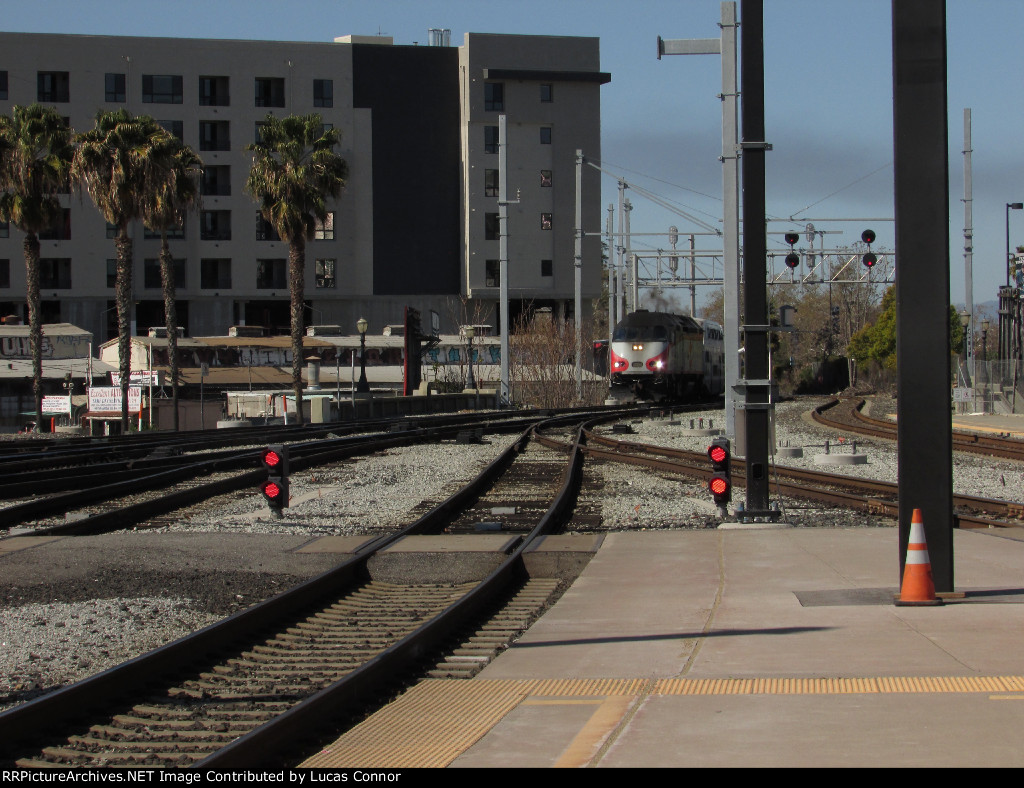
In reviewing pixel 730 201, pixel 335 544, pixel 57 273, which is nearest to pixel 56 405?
pixel 730 201

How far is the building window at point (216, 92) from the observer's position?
73500 mm

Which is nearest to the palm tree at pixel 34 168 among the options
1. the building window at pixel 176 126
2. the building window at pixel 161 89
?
the building window at pixel 176 126

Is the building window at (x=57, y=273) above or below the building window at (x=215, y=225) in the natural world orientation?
below

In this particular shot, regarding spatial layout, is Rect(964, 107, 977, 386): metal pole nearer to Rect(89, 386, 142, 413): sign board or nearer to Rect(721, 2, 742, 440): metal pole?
Rect(721, 2, 742, 440): metal pole

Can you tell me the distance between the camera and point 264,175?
153ft

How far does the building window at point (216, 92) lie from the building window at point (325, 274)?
1163 cm

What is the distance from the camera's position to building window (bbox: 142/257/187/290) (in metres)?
74.4

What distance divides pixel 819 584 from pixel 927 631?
1962 mm

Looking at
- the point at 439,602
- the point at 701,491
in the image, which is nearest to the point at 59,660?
the point at 439,602

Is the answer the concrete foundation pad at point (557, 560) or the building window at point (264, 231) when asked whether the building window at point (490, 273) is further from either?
the concrete foundation pad at point (557, 560)

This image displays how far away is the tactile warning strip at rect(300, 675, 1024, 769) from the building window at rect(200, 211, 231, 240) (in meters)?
71.5

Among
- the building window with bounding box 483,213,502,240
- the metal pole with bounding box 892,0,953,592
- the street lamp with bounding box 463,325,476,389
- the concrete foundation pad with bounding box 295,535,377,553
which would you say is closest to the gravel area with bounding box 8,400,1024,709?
the concrete foundation pad with bounding box 295,535,377,553

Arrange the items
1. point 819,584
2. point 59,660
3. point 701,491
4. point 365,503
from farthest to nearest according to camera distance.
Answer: point 701,491, point 365,503, point 819,584, point 59,660

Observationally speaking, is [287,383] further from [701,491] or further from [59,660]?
[59,660]
